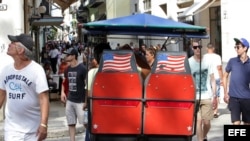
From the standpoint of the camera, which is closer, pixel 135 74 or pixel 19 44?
pixel 19 44

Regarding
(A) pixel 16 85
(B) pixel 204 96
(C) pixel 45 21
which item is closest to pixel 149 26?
(B) pixel 204 96

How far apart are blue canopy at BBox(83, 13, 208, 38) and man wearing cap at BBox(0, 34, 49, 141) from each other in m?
1.97

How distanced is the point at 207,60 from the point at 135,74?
8.57 ft

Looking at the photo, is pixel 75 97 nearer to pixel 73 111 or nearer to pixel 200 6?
pixel 73 111

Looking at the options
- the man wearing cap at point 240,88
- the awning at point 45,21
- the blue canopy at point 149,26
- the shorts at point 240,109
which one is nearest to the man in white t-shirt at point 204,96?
the man wearing cap at point 240,88

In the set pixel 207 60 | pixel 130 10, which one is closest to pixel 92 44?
pixel 207 60

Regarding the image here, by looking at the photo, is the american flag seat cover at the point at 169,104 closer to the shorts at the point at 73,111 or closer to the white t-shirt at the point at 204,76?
the white t-shirt at the point at 204,76

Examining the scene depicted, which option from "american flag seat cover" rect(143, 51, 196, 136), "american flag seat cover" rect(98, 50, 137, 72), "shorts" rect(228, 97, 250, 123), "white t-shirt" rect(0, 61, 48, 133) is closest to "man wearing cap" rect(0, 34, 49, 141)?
"white t-shirt" rect(0, 61, 48, 133)

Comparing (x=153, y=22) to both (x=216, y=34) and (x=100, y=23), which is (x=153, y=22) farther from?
(x=216, y=34)

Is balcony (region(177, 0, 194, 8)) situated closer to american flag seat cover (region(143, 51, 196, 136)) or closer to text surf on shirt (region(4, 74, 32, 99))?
american flag seat cover (region(143, 51, 196, 136))

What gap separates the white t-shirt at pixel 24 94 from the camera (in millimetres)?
5828

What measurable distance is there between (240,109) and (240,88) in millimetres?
327

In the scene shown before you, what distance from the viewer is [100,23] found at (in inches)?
Answer: 307

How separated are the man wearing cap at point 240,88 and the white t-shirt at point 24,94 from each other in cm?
394
